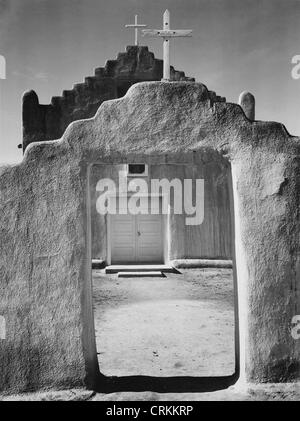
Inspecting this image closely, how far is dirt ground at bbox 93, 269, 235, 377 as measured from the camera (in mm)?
5184

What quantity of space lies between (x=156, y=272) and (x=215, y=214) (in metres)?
3.26

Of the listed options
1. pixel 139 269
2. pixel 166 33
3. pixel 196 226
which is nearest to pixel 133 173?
pixel 196 226

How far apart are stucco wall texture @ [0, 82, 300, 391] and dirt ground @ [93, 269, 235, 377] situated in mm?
1123

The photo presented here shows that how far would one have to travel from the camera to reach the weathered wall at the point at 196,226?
14.3m

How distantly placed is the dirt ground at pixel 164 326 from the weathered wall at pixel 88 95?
5912 mm

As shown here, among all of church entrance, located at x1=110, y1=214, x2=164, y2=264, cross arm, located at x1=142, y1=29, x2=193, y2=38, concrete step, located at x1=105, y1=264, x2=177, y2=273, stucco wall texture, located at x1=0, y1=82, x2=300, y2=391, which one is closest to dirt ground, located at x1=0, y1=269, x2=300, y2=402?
stucco wall texture, located at x1=0, y1=82, x2=300, y2=391

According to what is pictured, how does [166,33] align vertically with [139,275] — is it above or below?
above

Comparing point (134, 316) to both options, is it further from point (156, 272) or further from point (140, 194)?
point (140, 194)

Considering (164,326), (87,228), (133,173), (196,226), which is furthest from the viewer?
(133,173)

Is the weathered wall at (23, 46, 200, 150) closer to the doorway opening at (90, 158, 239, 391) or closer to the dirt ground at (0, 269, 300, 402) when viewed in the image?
the doorway opening at (90, 158, 239, 391)

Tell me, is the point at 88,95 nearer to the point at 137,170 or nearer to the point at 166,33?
the point at 137,170

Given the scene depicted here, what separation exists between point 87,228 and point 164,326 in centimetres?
388

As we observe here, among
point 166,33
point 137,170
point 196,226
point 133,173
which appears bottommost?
point 196,226

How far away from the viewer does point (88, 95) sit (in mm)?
14633
